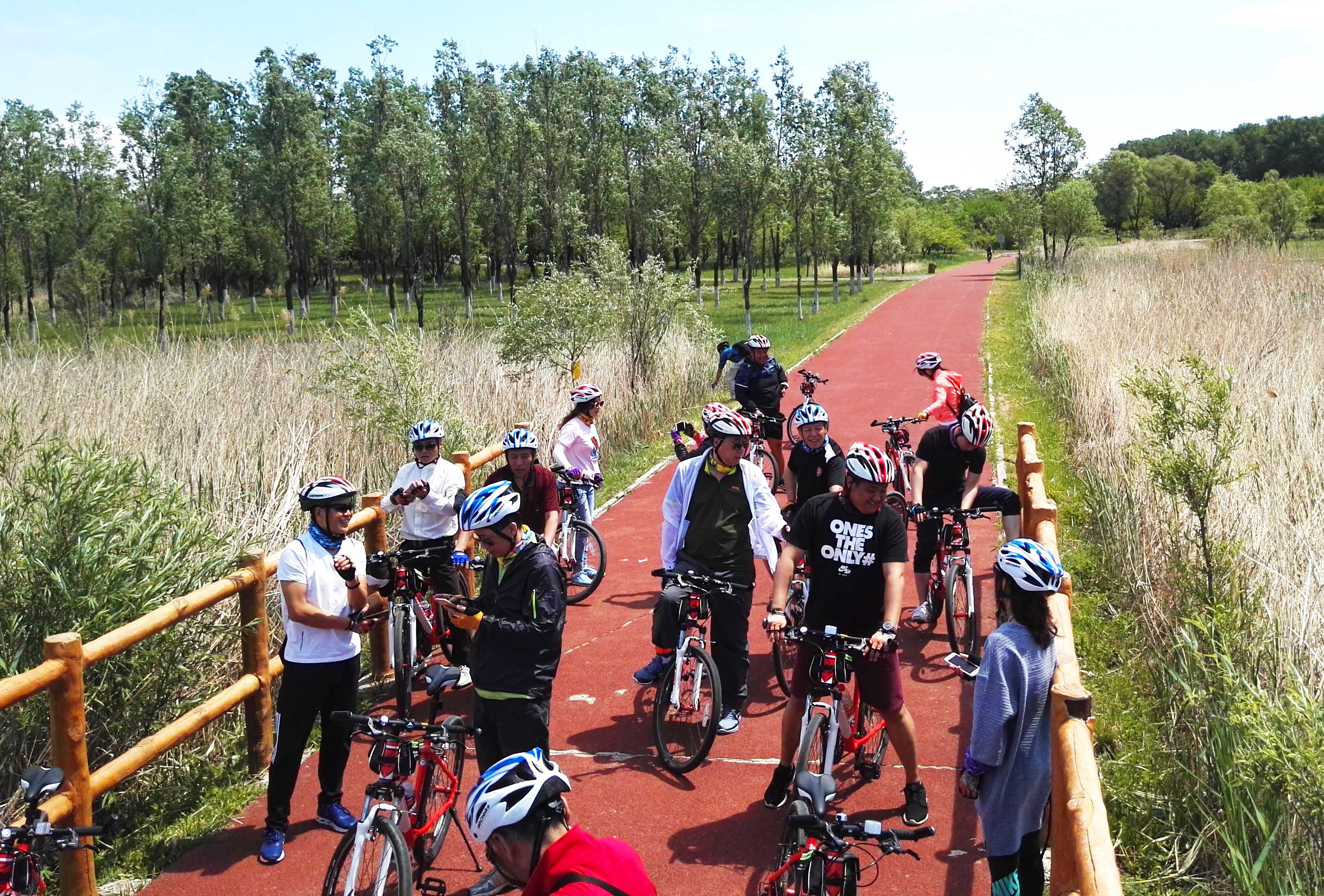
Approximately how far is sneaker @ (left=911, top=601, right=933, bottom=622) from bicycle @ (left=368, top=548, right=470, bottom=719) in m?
3.67

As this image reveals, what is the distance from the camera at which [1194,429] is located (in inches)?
301

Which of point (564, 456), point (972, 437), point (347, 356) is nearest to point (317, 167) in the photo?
point (347, 356)

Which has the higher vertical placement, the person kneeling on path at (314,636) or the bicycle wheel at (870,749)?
the person kneeling on path at (314,636)

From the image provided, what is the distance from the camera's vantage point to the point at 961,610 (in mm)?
8188

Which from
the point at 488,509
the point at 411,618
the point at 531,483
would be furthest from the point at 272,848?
the point at 531,483

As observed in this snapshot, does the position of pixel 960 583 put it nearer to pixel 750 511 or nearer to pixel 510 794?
pixel 750 511

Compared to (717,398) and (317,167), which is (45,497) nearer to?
(717,398)

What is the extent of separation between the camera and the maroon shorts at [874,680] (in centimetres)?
568

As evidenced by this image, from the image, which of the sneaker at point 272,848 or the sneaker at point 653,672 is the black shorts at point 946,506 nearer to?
the sneaker at point 653,672

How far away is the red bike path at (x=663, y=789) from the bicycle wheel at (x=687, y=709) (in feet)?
0.44

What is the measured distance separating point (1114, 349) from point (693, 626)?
12.1 meters

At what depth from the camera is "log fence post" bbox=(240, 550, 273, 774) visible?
267 inches

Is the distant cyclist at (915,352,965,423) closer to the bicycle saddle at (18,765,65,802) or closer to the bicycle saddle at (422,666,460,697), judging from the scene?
the bicycle saddle at (422,666,460,697)

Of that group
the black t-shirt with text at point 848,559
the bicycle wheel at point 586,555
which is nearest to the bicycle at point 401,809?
the black t-shirt with text at point 848,559
